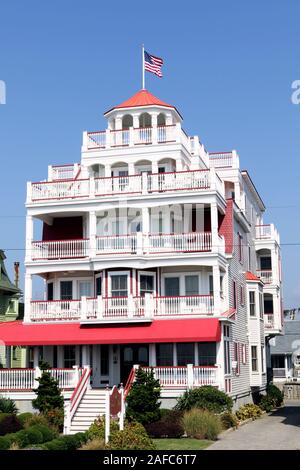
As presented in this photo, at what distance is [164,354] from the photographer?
36500 millimetres

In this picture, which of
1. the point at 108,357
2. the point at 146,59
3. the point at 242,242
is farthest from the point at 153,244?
the point at 146,59

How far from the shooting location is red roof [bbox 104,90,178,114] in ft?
139

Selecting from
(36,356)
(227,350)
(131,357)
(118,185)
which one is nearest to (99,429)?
(131,357)

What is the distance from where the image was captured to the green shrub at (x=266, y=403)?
44062 mm

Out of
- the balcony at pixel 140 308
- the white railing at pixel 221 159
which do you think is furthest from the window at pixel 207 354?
the white railing at pixel 221 159

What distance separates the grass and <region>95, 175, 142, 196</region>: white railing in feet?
45.8

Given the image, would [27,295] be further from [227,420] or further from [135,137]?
[227,420]

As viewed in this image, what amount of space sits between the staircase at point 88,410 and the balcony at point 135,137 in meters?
14.0

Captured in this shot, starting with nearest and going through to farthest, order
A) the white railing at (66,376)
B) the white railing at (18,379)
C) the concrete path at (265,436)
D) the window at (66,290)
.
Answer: the concrete path at (265,436)
the white railing at (66,376)
the white railing at (18,379)
the window at (66,290)

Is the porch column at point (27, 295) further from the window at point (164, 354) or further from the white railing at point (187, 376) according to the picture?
the white railing at point (187, 376)

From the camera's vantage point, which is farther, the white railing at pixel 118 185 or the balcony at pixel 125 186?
the white railing at pixel 118 185

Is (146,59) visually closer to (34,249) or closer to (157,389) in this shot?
(34,249)

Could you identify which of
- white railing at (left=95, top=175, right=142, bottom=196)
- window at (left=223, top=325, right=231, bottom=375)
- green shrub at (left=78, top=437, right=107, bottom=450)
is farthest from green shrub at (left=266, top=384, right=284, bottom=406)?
green shrub at (left=78, top=437, right=107, bottom=450)

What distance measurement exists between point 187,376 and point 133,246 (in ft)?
24.6
